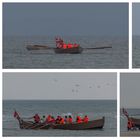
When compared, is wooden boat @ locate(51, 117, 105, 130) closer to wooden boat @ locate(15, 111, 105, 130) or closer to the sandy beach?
wooden boat @ locate(15, 111, 105, 130)

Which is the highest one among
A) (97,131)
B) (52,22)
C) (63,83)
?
(52,22)

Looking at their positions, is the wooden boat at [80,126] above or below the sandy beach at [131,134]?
below

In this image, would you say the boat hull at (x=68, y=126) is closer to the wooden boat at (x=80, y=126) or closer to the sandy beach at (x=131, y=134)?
the wooden boat at (x=80, y=126)

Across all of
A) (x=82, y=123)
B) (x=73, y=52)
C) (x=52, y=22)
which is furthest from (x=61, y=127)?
(x=52, y=22)

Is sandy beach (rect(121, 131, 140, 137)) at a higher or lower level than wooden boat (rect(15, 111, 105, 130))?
higher

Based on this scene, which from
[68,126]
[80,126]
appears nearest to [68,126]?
[68,126]

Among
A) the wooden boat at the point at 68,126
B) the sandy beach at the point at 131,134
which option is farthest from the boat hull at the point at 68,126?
the sandy beach at the point at 131,134

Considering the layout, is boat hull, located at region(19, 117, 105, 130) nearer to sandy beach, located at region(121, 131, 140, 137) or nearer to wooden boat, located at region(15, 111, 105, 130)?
wooden boat, located at region(15, 111, 105, 130)

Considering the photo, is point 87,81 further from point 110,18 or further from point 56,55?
point 110,18

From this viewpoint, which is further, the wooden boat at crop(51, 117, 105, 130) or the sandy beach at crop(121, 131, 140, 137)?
the wooden boat at crop(51, 117, 105, 130)

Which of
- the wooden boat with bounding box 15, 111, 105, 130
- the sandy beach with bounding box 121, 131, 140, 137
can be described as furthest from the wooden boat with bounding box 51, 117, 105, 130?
the sandy beach with bounding box 121, 131, 140, 137

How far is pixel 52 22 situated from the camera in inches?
795

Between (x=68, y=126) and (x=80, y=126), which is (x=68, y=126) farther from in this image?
(x=80, y=126)

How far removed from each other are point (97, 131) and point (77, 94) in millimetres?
1248
